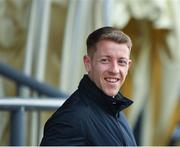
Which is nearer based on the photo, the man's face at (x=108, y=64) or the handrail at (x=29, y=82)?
the man's face at (x=108, y=64)

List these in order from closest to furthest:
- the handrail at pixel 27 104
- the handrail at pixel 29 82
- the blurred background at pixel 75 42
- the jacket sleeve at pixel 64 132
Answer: the jacket sleeve at pixel 64 132
the handrail at pixel 27 104
the handrail at pixel 29 82
the blurred background at pixel 75 42

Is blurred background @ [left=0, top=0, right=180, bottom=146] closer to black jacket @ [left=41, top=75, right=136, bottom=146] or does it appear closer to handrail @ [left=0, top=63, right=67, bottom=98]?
handrail @ [left=0, top=63, right=67, bottom=98]

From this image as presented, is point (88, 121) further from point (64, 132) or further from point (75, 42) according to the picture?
point (75, 42)

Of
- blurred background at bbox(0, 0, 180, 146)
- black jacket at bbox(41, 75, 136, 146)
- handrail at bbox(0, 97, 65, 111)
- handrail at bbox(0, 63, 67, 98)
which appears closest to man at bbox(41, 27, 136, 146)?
black jacket at bbox(41, 75, 136, 146)

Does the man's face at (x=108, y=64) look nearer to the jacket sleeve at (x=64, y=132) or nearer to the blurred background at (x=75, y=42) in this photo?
the jacket sleeve at (x=64, y=132)

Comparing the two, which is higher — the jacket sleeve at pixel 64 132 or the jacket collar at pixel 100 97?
the jacket collar at pixel 100 97

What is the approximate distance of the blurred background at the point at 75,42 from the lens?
607 centimetres

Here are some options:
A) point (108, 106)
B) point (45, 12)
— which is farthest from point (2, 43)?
point (108, 106)

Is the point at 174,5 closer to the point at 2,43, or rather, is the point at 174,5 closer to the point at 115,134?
the point at 2,43

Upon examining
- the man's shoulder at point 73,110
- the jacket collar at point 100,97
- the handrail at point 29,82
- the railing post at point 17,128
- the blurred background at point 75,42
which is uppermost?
the blurred background at point 75,42

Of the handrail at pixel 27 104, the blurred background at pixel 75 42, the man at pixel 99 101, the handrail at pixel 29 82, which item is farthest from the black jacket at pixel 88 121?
the blurred background at pixel 75 42

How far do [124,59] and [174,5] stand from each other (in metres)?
3.33

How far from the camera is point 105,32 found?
3.01 meters

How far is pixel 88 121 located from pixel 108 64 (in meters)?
0.24
